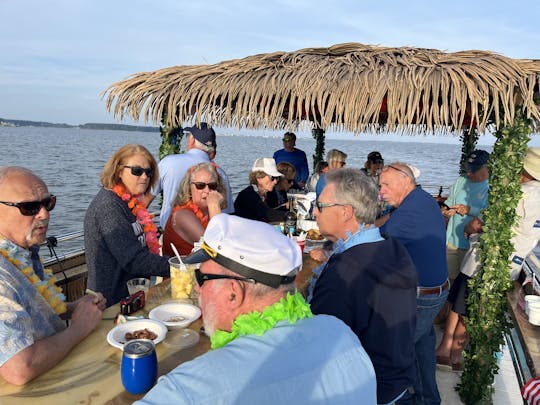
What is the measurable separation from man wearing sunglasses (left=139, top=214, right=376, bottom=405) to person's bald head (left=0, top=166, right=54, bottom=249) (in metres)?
1.03

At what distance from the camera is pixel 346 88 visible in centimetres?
392

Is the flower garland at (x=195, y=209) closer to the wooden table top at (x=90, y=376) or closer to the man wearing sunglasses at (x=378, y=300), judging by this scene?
the wooden table top at (x=90, y=376)

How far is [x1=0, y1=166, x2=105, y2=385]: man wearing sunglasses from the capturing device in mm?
1622

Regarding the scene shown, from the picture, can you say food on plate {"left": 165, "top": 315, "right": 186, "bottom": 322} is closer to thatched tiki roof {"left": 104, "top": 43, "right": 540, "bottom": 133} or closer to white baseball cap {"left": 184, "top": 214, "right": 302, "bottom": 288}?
white baseball cap {"left": 184, "top": 214, "right": 302, "bottom": 288}

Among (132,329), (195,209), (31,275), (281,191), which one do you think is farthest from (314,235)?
(31,275)

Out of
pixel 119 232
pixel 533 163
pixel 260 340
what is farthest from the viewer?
pixel 533 163

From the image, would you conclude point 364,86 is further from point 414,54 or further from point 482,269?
point 482,269

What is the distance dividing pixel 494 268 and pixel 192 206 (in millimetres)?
2726

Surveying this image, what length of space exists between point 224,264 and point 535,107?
121 inches

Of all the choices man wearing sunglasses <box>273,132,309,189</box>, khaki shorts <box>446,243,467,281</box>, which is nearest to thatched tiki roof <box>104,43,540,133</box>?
khaki shorts <box>446,243,467,281</box>

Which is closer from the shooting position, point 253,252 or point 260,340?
point 260,340

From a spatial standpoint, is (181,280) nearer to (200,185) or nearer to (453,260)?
(200,185)

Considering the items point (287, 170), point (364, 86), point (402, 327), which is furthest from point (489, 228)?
point (287, 170)

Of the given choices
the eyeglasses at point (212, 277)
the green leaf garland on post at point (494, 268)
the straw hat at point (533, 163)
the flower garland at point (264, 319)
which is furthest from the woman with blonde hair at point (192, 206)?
the straw hat at point (533, 163)
